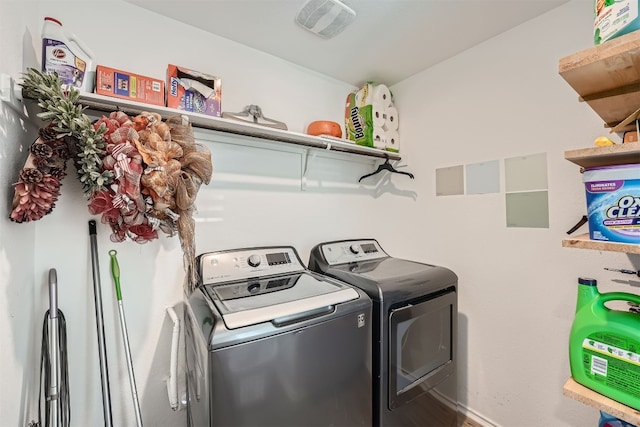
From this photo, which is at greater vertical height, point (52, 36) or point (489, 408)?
point (52, 36)

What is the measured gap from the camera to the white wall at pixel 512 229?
4.80 ft

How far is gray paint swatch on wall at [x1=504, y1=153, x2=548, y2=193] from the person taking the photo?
5.11 ft

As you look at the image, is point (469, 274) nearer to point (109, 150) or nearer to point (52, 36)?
point (109, 150)

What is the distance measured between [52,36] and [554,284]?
2.62 metres

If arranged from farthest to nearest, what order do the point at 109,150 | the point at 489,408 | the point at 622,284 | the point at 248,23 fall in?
the point at 489,408 → the point at 248,23 → the point at 622,284 → the point at 109,150

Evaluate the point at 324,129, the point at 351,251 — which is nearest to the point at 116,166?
the point at 324,129

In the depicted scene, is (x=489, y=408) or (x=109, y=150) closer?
(x=109, y=150)

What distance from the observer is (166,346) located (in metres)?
1.55

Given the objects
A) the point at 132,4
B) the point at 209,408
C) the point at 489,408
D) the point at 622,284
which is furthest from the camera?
the point at 489,408

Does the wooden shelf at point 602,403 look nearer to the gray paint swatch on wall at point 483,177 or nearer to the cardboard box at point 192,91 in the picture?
the gray paint swatch on wall at point 483,177

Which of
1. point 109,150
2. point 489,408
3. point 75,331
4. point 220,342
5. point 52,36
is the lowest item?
point 489,408

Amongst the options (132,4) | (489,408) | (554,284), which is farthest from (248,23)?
(489,408)

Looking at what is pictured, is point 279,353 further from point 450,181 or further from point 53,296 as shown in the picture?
point 450,181

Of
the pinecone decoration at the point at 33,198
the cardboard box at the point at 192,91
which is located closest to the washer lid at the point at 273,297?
the pinecone decoration at the point at 33,198
